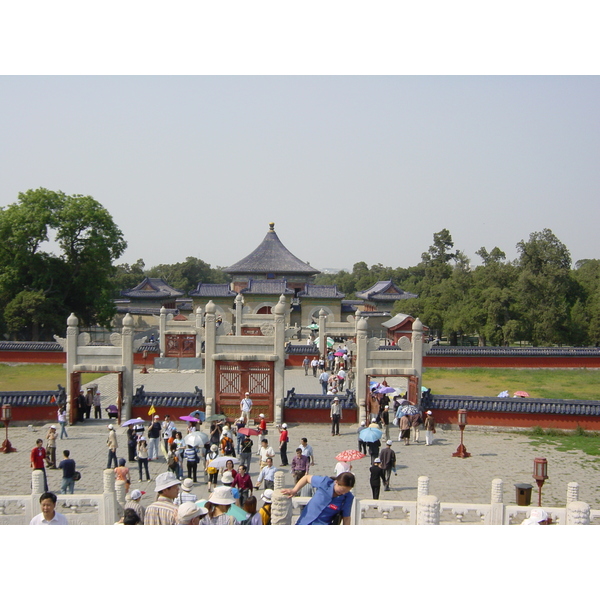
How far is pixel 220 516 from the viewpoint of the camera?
802 centimetres

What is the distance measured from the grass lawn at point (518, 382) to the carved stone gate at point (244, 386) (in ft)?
32.0

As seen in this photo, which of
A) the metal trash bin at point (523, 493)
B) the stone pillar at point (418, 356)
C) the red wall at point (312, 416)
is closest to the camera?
the metal trash bin at point (523, 493)

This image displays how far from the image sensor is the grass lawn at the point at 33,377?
89.3ft

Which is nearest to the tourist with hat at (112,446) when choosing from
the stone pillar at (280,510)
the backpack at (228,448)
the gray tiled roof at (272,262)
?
the backpack at (228,448)

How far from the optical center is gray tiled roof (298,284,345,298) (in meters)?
55.0

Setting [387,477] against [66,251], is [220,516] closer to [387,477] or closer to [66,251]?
[387,477]

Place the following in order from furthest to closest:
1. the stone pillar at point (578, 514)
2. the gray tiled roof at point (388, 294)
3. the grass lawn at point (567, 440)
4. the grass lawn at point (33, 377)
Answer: the gray tiled roof at point (388, 294)
the grass lawn at point (33, 377)
the grass lawn at point (567, 440)
the stone pillar at point (578, 514)

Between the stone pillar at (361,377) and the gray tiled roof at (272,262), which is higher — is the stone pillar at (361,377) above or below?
below

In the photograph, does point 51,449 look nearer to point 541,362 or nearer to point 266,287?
point 541,362

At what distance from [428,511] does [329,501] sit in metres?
2.48

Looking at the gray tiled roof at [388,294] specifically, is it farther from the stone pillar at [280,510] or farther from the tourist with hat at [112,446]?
the stone pillar at [280,510]

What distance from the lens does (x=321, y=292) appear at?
55625 millimetres

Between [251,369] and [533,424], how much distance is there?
880 centimetres

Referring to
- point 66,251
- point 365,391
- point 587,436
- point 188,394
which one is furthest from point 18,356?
point 587,436
